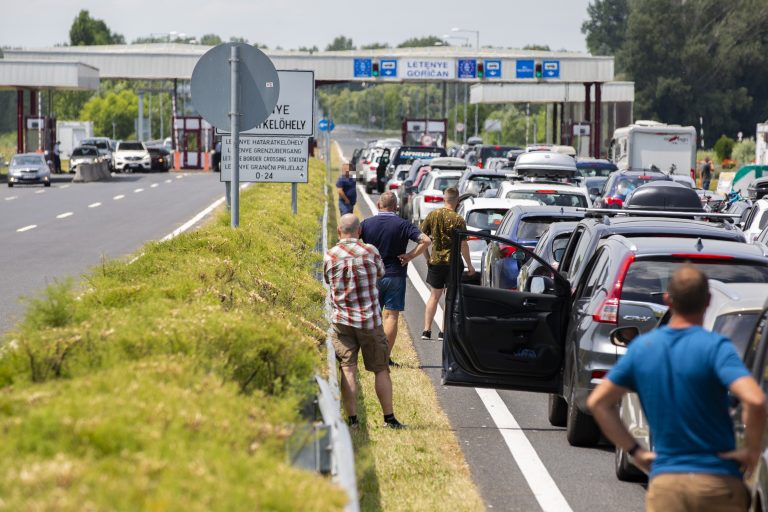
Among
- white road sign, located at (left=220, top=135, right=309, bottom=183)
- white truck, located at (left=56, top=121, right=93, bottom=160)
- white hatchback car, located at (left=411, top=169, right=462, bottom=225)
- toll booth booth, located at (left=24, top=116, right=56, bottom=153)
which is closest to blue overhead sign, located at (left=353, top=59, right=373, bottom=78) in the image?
toll booth booth, located at (left=24, top=116, right=56, bottom=153)

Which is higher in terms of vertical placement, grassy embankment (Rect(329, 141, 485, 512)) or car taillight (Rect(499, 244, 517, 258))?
car taillight (Rect(499, 244, 517, 258))

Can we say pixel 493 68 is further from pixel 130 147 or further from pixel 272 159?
pixel 272 159

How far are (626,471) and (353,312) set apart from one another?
8.14ft

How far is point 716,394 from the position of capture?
18.1 feet

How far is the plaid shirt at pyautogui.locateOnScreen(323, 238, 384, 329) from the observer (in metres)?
10.6

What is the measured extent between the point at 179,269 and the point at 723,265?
3993 millimetres

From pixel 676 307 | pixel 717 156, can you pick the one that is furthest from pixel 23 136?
pixel 676 307

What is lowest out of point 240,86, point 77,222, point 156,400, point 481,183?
point 77,222

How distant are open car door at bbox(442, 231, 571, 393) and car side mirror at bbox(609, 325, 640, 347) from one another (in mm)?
798

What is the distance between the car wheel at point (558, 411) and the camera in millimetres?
11203

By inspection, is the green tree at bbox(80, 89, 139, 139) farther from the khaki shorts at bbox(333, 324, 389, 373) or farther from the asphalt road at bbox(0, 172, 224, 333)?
the khaki shorts at bbox(333, 324, 389, 373)

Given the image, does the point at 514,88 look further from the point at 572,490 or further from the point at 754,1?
the point at 572,490

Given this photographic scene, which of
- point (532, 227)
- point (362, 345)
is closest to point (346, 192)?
point (532, 227)

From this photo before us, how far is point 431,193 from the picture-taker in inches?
1234
